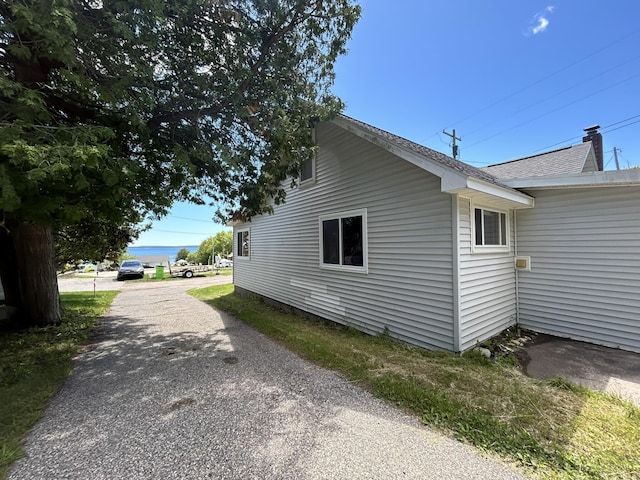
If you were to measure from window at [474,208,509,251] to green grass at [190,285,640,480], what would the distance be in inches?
80.7

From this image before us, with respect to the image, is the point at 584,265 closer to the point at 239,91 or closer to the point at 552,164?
the point at 552,164

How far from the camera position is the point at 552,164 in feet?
→ 26.6

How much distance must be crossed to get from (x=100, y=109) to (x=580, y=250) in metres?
8.46

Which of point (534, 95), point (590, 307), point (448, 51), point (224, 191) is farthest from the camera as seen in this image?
point (534, 95)

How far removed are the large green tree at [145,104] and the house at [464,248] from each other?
152cm

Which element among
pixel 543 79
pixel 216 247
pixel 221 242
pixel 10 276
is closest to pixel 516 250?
pixel 543 79

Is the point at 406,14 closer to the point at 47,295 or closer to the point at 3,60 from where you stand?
the point at 3,60

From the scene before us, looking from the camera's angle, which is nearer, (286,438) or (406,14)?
(286,438)

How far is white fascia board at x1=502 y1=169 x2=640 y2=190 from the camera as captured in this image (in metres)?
4.33

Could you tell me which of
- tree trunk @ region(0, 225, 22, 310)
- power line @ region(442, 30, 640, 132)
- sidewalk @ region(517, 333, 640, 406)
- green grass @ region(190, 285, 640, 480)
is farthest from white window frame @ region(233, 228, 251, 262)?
power line @ region(442, 30, 640, 132)

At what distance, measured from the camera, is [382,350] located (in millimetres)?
4691

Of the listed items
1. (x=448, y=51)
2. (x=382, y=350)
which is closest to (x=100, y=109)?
(x=382, y=350)

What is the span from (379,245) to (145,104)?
4.52 metres

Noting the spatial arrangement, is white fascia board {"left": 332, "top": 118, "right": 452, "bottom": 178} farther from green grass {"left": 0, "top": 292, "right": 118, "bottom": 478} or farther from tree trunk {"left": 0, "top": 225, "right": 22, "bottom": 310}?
tree trunk {"left": 0, "top": 225, "right": 22, "bottom": 310}
